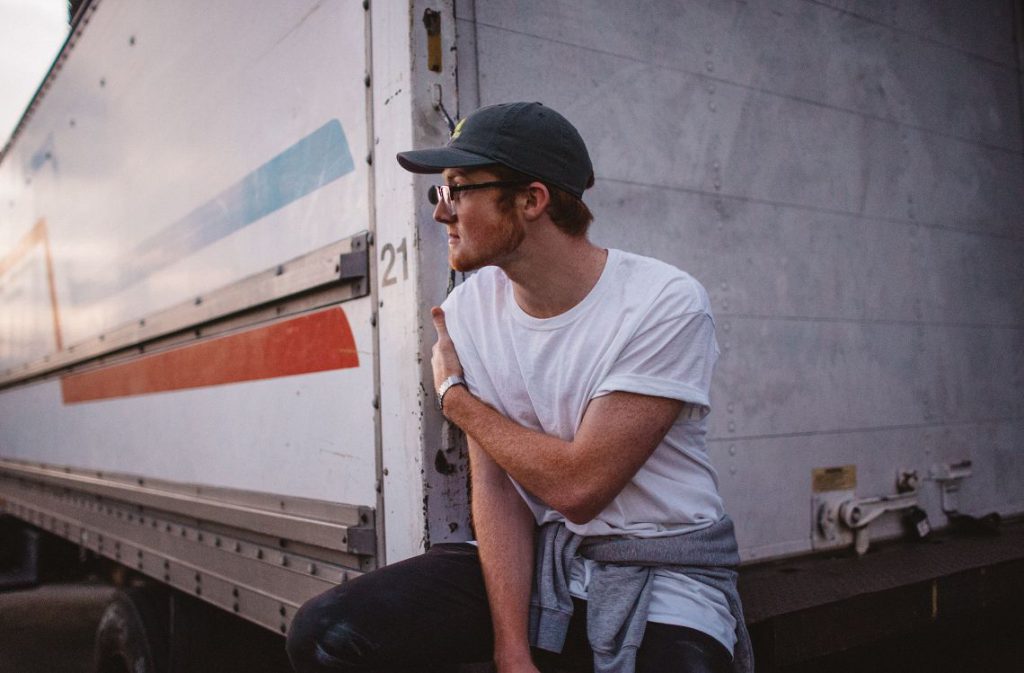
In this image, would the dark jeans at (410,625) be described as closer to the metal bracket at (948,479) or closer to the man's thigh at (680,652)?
the man's thigh at (680,652)

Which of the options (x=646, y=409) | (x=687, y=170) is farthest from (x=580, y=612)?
(x=687, y=170)

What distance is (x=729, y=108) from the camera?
247cm

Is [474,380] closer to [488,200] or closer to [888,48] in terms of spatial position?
[488,200]

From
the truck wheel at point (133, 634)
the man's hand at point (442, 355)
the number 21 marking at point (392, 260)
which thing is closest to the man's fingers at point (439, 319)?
the man's hand at point (442, 355)

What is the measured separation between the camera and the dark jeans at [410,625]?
5.50ft

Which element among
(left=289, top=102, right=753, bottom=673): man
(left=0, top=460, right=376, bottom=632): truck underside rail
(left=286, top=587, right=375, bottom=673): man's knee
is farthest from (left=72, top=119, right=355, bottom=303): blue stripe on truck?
(left=286, top=587, right=375, bottom=673): man's knee

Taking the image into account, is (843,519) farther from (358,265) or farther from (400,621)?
(358,265)

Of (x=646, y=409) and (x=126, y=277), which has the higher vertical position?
(x=126, y=277)

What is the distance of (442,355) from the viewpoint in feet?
6.12

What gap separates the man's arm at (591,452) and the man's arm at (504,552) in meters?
0.12

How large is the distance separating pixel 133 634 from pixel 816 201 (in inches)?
106

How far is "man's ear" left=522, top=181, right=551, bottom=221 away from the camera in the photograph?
5.86 feet

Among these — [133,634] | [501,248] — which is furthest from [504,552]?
[133,634]

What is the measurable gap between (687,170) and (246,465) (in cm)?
161
